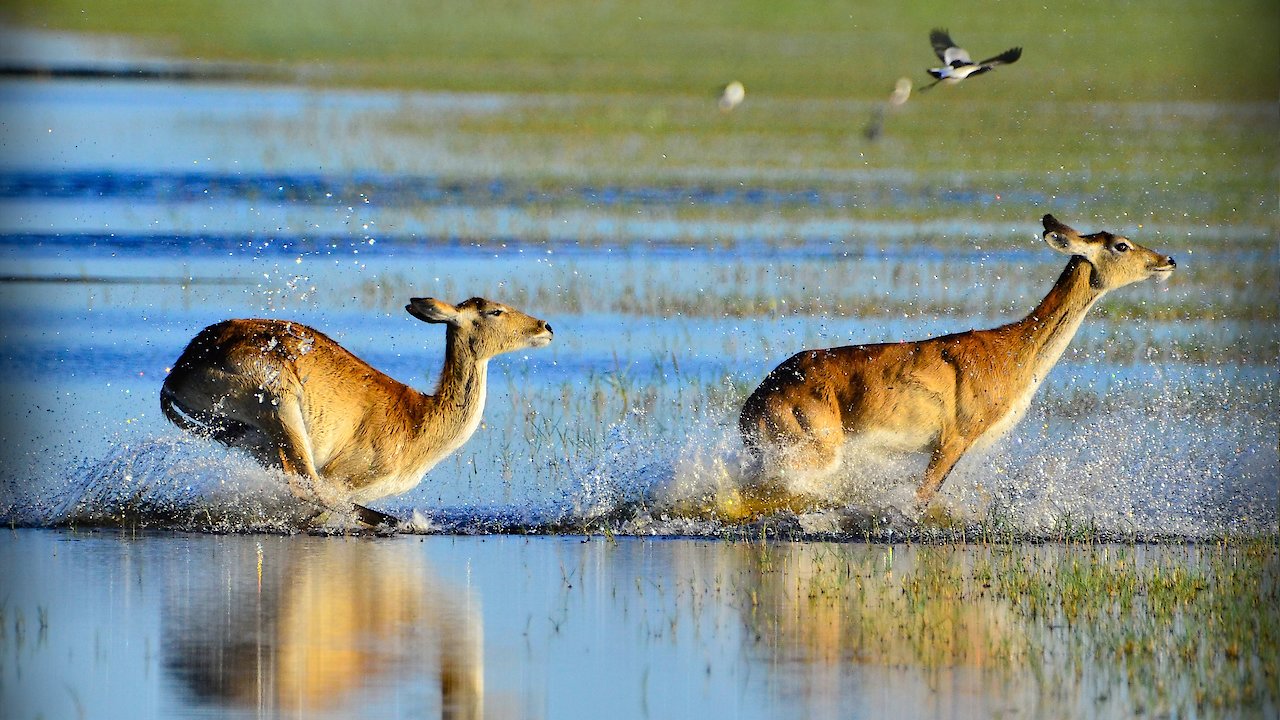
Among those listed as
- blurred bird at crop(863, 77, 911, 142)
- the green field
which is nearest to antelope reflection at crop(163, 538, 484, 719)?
the green field

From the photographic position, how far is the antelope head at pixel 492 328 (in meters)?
10.8

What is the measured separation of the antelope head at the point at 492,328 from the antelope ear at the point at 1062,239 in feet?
9.95

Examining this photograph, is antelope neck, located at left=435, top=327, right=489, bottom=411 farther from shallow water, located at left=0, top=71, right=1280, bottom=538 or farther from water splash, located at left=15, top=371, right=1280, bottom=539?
water splash, located at left=15, top=371, right=1280, bottom=539

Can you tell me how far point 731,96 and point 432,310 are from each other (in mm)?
14463

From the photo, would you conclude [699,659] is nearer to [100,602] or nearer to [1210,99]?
[100,602]

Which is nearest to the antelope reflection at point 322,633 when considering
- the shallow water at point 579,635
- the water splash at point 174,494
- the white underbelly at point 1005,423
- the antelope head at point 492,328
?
the shallow water at point 579,635

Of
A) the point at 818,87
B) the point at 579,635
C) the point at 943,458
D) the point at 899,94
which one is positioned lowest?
the point at 579,635

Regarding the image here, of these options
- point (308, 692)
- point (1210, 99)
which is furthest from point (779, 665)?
point (1210, 99)

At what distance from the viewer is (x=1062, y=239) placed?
11.4 meters

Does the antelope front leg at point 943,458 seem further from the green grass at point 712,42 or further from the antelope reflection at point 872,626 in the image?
Answer: the green grass at point 712,42

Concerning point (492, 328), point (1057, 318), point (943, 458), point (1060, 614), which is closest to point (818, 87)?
point (1057, 318)

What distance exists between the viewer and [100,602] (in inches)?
313

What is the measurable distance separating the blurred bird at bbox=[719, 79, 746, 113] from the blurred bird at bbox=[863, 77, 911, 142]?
172 cm

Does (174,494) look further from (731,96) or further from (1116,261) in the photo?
(731,96)
